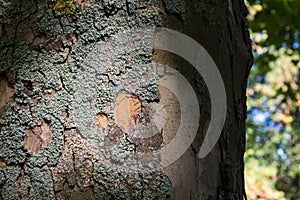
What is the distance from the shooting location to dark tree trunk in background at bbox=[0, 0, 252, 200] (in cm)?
80

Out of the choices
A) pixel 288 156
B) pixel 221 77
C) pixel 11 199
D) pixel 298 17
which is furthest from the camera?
pixel 288 156

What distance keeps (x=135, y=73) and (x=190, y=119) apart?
0.12 meters

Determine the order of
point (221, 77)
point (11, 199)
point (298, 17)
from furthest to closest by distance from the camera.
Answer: point (298, 17) < point (221, 77) < point (11, 199)

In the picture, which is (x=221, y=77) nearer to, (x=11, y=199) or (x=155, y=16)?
(x=155, y=16)

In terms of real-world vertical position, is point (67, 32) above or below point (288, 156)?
below

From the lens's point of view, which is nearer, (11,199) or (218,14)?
(11,199)

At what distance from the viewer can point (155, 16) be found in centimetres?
86

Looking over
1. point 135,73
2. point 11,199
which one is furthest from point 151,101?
point 11,199

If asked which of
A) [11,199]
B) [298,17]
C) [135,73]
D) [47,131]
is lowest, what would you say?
[11,199]

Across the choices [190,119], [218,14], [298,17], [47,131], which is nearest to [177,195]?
[190,119]

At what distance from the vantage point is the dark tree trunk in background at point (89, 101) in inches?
31.4

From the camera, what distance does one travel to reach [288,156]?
8.41m

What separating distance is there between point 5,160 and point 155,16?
35 cm

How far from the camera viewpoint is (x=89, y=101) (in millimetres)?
817
